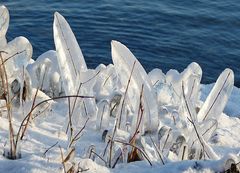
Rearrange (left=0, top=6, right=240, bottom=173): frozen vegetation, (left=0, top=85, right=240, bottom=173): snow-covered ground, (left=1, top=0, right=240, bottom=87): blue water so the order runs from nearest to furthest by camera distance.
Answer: (left=0, top=85, right=240, bottom=173): snow-covered ground
(left=0, top=6, right=240, bottom=173): frozen vegetation
(left=1, top=0, right=240, bottom=87): blue water

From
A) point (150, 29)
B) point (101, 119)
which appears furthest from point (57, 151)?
point (150, 29)

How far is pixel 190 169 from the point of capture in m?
2.96

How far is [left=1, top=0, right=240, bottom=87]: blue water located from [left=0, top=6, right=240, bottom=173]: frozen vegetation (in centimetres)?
434

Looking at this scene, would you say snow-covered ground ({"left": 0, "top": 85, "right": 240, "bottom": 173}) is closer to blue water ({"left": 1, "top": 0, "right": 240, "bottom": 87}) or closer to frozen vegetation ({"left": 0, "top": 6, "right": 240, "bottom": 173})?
frozen vegetation ({"left": 0, "top": 6, "right": 240, "bottom": 173})

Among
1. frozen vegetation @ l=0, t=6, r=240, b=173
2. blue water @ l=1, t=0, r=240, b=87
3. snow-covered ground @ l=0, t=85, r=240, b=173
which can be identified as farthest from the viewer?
blue water @ l=1, t=0, r=240, b=87

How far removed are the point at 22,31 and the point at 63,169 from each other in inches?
317

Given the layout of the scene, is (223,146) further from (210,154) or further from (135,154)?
(135,154)

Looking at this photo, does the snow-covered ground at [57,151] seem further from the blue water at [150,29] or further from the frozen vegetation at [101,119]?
the blue water at [150,29]

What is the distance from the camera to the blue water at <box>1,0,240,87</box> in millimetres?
10133

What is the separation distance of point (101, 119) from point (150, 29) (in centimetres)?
695

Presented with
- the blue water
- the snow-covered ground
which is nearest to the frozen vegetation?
the snow-covered ground

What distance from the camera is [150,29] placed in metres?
11.3

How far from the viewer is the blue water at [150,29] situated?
1013 centimetres

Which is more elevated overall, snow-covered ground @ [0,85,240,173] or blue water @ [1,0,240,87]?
snow-covered ground @ [0,85,240,173]
